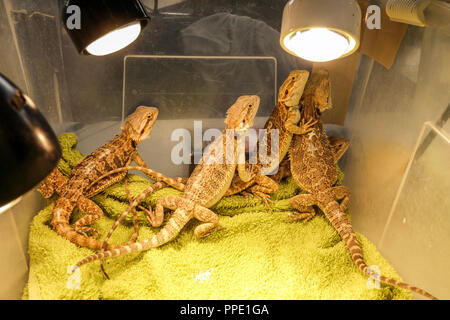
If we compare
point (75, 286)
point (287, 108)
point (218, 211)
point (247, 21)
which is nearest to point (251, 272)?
point (218, 211)

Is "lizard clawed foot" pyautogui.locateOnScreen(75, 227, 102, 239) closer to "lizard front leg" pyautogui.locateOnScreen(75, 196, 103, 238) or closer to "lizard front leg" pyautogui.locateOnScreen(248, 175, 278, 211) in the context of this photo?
"lizard front leg" pyautogui.locateOnScreen(75, 196, 103, 238)

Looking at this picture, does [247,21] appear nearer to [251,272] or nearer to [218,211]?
[218,211]

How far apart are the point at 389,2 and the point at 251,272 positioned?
59.7 inches

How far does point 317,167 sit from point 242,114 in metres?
0.61

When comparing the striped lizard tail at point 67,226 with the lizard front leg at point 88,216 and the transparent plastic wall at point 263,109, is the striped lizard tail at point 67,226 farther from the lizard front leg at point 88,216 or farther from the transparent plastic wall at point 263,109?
the transparent plastic wall at point 263,109

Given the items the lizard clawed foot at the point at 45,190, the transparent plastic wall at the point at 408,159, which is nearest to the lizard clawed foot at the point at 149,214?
the lizard clawed foot at the point at 45,190

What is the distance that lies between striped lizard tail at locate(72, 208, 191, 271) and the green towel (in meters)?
0.06

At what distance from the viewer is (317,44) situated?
64.2 inches

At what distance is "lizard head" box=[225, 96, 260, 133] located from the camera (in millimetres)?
2011

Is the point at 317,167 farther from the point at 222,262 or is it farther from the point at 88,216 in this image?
the point at 88,216

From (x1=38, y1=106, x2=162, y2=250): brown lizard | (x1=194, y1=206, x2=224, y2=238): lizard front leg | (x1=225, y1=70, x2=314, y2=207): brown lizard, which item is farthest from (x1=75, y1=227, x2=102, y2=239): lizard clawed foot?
(x1=225, y1=70, x2=314, y2=207): brown lizard

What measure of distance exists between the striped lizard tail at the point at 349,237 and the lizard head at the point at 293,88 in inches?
27.9

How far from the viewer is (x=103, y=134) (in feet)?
8.22

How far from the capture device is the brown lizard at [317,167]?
6.73 feet
